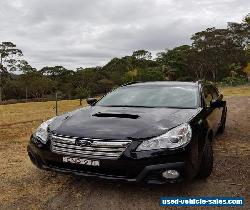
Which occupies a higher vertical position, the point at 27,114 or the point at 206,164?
the point at 206,164

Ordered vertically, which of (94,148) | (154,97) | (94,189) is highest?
(154,97)

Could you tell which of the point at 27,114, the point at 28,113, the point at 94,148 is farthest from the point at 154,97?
the point at 28,113

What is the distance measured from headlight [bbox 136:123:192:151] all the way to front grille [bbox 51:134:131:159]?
0.22 meters

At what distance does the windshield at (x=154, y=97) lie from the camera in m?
5.58

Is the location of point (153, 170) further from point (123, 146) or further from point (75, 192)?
point (75, 192)

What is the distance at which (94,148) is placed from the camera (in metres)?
4.14

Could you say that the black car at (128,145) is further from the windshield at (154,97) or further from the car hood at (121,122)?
the windshield at (154,97)

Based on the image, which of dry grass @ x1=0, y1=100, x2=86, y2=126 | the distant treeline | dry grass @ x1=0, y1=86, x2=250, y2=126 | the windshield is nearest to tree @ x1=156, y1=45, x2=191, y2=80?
the distant treeline

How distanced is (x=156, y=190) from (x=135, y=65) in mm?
68643

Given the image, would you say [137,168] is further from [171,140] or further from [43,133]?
[43,133]

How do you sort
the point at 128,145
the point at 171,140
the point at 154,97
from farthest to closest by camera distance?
the point at 154,97 < the point at 171,140 < the point at 128,145

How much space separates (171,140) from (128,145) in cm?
51

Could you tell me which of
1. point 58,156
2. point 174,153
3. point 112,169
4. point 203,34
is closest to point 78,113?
point 58,156

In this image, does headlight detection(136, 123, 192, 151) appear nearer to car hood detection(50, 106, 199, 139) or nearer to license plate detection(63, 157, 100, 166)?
car hood detection(50, 106, 199, 139)
